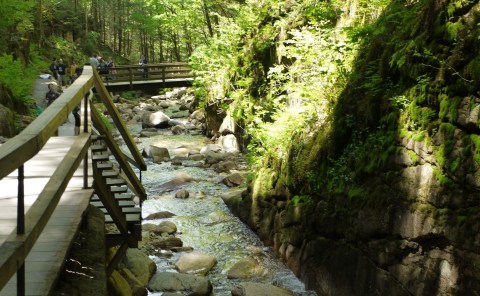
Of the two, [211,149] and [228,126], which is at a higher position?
[228,126]

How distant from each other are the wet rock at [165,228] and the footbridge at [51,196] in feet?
12.5

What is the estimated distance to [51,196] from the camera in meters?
2.98

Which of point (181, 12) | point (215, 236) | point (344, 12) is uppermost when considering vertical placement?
point (181, 12)

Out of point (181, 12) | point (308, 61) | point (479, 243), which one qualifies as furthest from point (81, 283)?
Result: point (181, 12)

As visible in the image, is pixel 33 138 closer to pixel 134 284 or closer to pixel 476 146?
pixel 476 146

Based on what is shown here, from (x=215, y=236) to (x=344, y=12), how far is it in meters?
6.70

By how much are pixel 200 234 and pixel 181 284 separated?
283cm

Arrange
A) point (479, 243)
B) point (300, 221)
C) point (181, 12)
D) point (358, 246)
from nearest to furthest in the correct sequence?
point (479, 243) → point (358, 246) → point (300, 221) → point (181, 12)

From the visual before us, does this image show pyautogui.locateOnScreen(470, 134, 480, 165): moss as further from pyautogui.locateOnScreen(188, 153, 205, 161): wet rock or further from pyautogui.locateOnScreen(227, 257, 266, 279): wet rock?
pyautogui.locateOnScreen(188, 153, 205, 161): wet rock

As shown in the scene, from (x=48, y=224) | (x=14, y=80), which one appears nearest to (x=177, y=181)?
(x=14, y=80)

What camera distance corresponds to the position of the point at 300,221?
9117 mm

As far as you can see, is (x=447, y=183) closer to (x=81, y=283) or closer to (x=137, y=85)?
(x=81, y=283)

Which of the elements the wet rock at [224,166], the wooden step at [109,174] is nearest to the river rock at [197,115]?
the wet rock at [224,166]

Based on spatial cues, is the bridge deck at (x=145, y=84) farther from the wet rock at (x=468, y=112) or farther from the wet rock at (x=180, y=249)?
the wet rock at (x=468, y=112)
